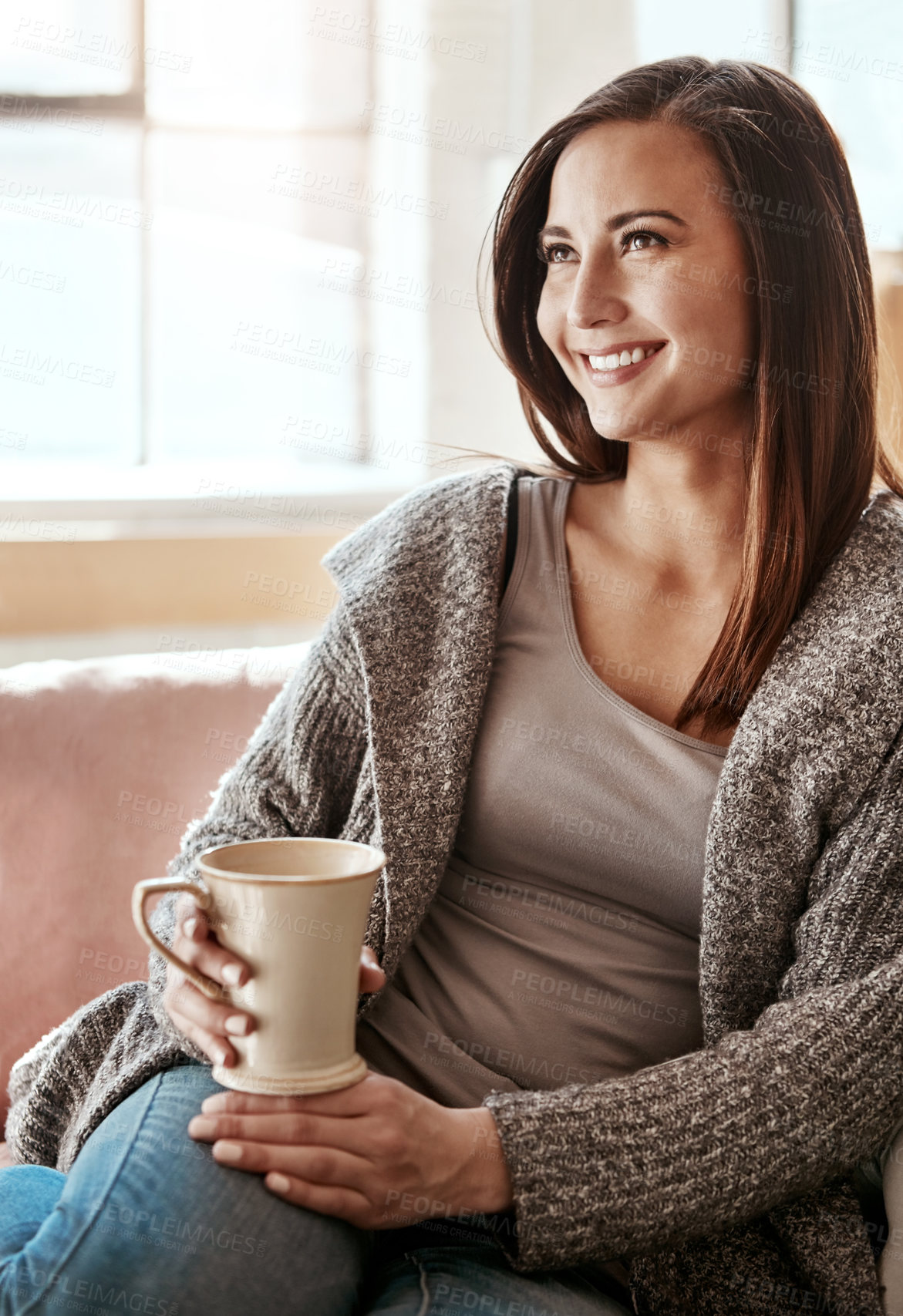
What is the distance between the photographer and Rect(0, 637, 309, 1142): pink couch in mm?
1306

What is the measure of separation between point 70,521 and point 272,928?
1.50 meters

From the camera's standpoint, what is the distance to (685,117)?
1122mm

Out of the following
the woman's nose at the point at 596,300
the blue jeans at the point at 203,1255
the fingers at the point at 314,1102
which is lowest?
the blue jeans at the point at 203,1255

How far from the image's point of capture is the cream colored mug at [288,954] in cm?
73

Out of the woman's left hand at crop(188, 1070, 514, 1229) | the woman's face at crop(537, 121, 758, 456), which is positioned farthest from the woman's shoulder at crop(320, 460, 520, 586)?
the woman's left hand at crop(188, 1070, 514, 1229)

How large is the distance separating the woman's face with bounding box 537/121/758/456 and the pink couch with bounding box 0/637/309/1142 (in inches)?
23.8

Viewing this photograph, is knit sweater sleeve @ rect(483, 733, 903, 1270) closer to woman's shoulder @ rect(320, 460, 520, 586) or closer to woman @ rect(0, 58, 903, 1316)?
woman @ rect(0, 58, 903, 1316)

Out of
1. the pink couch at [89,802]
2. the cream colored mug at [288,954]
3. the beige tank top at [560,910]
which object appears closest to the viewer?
the cream colored mug at [288,954]

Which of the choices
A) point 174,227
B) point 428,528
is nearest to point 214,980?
point 428,528

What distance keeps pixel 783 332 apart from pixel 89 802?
892 millimetres

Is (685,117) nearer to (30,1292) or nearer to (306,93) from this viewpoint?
(30,1292)

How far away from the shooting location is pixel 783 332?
1.13 meters

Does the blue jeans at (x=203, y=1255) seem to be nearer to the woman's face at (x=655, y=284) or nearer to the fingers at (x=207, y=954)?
the fingers at (x=207, y=954)

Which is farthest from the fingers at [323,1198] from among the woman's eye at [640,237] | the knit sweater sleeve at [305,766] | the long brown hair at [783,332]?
the woman's eye at [640,237]
